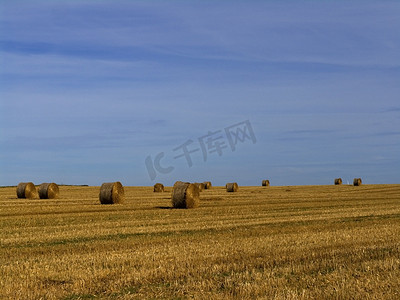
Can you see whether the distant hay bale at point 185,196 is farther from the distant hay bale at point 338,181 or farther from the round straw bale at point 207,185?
the distant hay bale at point 338,181

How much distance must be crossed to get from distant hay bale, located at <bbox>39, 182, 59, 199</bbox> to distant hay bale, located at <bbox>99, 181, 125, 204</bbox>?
8.45 metres

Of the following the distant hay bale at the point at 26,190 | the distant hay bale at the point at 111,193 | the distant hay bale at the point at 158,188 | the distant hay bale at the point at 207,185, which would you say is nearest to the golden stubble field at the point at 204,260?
the distant hay bale at the point at 111,193

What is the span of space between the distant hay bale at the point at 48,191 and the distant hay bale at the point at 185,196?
14.1 meters

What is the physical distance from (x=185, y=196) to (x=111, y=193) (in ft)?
19.0

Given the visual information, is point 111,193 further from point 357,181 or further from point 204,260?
point 357,181

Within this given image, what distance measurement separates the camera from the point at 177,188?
2709 centimetres

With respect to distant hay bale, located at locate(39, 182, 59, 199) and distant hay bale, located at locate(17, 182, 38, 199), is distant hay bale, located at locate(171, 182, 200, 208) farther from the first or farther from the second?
distant hay bale, located at locate(17, 182, 38, 199)

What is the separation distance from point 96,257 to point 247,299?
15.0ft

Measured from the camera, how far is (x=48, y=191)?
37.4 m

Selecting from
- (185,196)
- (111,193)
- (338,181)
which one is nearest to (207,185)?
(338,181)

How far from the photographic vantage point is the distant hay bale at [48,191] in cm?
A: 3744

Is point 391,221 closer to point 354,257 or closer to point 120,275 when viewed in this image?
point 354,257

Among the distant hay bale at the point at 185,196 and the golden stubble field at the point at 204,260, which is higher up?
the distant hay bale at the point at 185,196

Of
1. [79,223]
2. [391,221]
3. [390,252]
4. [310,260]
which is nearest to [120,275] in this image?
[310,260]
